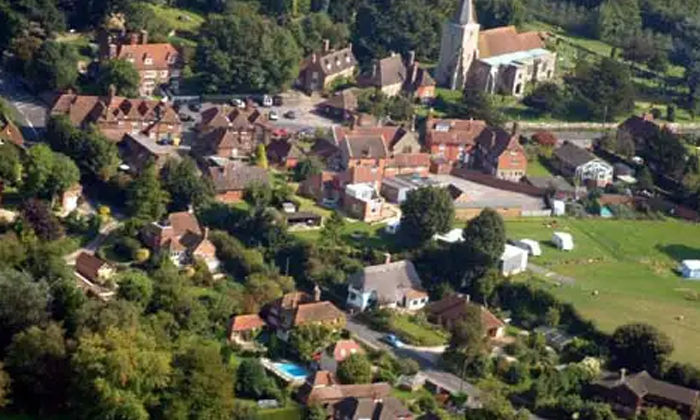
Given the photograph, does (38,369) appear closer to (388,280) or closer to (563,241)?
(388,280)

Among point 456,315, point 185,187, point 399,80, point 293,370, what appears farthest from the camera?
point 399,80

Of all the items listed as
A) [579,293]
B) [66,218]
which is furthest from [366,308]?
[66,218]

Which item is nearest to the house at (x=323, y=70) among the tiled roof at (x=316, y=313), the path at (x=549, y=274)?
the path at (x=549, y=274)

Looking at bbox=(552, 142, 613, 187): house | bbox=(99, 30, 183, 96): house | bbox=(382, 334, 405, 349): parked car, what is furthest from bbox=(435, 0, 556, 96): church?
bbox=(382, 334, 405, 349): parked car

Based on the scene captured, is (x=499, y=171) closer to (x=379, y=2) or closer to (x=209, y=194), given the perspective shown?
(x=209, y=194)

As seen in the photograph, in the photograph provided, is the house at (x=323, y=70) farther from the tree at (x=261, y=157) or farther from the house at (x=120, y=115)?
the tree at (x=261, y=157)

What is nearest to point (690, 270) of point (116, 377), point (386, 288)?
point (386, 288)

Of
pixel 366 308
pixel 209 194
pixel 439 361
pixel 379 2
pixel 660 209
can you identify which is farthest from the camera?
pixel 379 2

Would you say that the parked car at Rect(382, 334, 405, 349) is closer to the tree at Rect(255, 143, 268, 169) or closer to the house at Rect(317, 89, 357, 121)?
the tree at Rect(255, 143, 268, 169)
